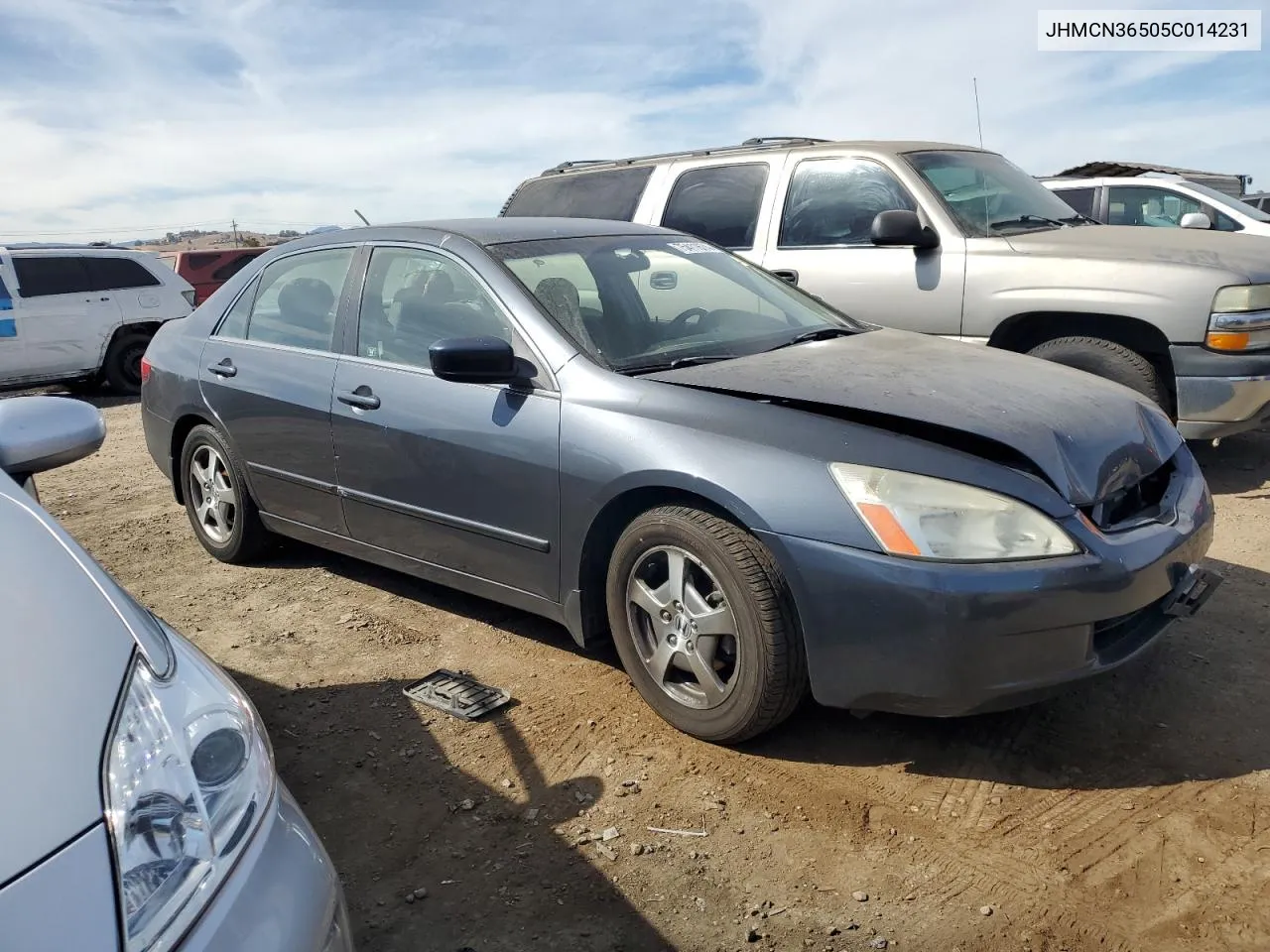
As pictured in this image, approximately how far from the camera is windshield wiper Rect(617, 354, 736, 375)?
3461 millimetres

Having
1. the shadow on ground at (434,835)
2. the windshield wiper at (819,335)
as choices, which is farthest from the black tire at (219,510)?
the windshield wiper at (819,335)

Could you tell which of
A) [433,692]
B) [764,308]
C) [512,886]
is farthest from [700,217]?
[512,886]

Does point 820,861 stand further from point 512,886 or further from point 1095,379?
point 1095,379

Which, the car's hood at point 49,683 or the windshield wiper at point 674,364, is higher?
the windshield wiper at point 674,364

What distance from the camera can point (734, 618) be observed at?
2.97 metres

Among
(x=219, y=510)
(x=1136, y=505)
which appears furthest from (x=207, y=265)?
(x=1136, y=505)

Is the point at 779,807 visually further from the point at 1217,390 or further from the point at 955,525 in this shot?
the point at 1217,390

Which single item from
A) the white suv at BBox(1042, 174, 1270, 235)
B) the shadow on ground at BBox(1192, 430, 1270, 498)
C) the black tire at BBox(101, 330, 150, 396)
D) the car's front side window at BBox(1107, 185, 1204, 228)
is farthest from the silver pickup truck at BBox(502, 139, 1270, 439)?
the black tire at BBox(101, 330, 150, 396)

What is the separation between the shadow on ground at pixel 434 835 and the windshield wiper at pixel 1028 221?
14.3 feet

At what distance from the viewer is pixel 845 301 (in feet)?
20.7

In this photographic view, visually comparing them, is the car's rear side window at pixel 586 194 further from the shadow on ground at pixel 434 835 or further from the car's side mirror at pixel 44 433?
the car's side mirror at pixel 44 433

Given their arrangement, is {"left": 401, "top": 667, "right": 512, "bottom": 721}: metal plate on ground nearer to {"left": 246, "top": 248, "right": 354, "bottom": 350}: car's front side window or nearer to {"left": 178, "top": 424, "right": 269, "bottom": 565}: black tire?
{"left": 246, "top": 248, "right": 354, "bottom": 350}: car's front side window

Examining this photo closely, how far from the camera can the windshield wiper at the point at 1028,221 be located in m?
6.12

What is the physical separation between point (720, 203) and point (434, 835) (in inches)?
197
